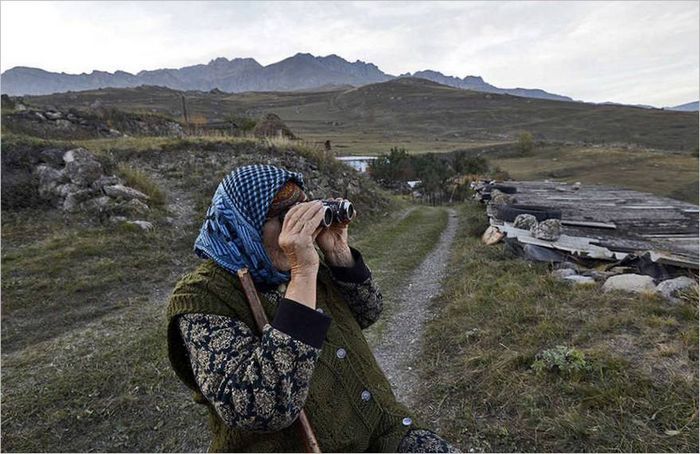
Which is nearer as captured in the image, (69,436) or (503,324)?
(69,436)

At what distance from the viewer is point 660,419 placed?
3.38 meters

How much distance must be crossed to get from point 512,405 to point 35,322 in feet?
20.4

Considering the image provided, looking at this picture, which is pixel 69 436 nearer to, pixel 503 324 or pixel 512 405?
pixel 512 405

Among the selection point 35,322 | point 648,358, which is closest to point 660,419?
point 648,358

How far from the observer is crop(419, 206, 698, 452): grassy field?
133 inches

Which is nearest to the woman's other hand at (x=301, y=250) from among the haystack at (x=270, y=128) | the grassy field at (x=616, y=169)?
the haystack at (x=270, y=128)

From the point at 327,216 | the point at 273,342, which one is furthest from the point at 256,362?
the point at 327,216

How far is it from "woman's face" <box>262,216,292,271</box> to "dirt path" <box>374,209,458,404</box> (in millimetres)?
3083

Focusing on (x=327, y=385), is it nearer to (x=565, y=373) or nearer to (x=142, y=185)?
(x=565, y=373)

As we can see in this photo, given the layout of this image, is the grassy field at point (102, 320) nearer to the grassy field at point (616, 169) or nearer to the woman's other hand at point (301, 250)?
the woman's other hand at point (301, 250)

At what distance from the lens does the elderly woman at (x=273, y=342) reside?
1484 millimetres

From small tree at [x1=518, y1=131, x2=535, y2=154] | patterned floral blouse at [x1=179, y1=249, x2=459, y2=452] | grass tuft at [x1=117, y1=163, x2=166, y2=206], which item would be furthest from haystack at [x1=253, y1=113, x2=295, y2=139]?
small tree at [x1=518, y1=131, x2=535, y2=154]

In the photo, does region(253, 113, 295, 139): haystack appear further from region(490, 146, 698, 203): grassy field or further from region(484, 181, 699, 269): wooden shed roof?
region(490, 146, 698, 203): grassy field

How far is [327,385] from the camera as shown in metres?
1.81
